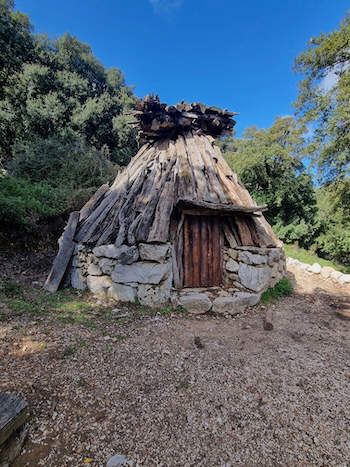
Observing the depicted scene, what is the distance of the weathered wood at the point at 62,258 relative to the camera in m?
5.22

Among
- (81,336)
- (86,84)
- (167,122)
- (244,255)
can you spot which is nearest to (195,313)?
(244,255)

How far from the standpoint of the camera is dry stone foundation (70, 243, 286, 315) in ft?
15.3

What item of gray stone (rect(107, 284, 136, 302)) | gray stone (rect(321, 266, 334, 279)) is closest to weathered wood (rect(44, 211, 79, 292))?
gray stone (rect(107, 284, 136, 302))

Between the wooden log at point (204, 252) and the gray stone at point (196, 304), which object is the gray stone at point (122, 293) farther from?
the wooden log at point (204, 252)

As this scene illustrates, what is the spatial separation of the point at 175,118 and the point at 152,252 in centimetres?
522

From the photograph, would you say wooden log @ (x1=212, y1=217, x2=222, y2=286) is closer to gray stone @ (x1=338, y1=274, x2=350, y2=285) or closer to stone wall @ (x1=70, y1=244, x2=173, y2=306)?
stone wall @ (x1=70, y1=244, x2=173, y2=306)

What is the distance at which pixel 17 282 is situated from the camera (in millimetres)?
5254

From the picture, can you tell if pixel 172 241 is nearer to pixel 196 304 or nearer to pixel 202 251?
pixel 202 251

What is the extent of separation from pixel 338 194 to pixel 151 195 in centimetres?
902

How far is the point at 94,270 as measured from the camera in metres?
5.12

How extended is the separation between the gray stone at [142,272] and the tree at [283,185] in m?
Result: 12.1

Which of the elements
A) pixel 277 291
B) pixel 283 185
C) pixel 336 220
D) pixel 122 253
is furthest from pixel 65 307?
pixel 336 220

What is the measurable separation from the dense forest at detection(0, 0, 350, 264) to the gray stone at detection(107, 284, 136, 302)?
4.30 metres

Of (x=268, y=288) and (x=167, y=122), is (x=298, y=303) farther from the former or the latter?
(x=167, y=122)
